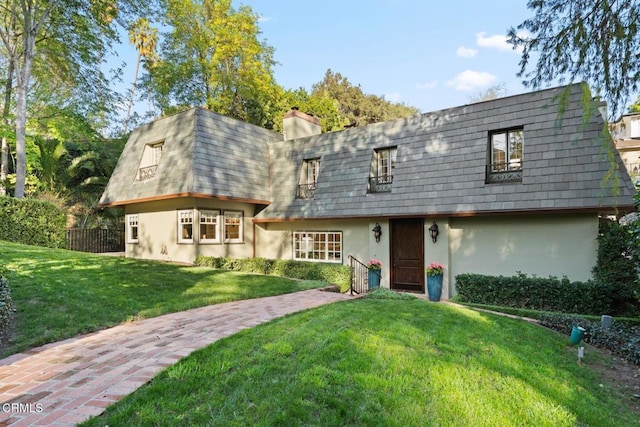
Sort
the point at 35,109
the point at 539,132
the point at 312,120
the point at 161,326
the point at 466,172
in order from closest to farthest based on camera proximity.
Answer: the point at 161,326, the point at 539,132, the point at 466,172, the point at 312,120, the point at 35,109

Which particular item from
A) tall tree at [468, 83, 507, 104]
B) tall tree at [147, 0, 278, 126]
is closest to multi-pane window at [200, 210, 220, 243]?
tall tree at [147, 0, 278, 126]

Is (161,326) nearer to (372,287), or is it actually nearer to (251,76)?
(372,287)

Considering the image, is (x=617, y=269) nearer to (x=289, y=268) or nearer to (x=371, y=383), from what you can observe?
(x=371, y=383)

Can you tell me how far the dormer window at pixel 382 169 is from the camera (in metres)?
11.9

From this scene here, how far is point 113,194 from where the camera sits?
14.8 m

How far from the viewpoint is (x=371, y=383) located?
127 inches

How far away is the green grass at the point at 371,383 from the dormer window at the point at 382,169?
23.9 feet

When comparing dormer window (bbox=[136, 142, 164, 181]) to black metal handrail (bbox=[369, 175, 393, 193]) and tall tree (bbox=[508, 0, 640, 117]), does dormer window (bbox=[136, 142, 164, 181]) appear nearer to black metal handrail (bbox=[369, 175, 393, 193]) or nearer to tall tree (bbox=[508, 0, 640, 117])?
black metal handrail (bbox=[369, 175, 393, 193])

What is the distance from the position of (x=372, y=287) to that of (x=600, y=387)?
→ 7.05 metres

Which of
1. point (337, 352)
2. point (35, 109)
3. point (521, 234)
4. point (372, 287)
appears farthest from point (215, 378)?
point (35, 109)

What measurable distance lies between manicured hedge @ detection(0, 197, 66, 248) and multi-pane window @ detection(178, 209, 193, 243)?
578 cm

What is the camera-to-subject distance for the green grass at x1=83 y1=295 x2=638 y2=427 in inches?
108

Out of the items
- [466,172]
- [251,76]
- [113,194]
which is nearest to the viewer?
[466,172]

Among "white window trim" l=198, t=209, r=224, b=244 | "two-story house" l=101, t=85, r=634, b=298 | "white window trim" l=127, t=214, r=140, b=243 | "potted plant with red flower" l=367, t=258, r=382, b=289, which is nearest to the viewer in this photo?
"two-story house" l=101, t=85, r=634, b=298
